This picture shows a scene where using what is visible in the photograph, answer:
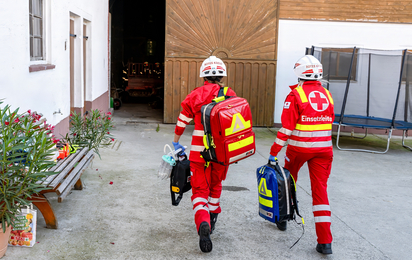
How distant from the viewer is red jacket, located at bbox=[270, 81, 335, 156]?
153 inches

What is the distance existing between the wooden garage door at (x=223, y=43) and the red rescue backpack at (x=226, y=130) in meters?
7.45

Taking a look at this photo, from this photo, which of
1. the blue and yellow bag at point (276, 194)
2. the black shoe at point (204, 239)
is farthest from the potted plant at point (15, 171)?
the blue and yellow bag at point (276, 194)

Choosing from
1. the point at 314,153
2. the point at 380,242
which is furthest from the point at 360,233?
the point at 314,153

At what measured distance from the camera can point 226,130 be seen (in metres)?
3.65

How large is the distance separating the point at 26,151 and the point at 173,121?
26.1 feet

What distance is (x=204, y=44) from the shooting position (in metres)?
11.0

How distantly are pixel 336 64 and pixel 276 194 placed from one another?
735 centimetres

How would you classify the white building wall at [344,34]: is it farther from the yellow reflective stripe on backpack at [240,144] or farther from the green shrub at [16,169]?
the green shrub at [16,169]

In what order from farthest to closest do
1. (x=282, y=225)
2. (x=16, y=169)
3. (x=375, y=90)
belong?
(x=375, y=90) < (x=282, y=225) < (x=16, y=169)

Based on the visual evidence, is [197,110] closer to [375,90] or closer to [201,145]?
[201,145]

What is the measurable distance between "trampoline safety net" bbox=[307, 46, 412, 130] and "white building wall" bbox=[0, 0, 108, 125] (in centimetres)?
520

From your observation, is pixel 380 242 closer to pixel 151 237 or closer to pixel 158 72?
pixel 151 237

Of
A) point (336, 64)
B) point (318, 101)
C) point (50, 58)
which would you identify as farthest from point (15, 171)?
point (336, 64)

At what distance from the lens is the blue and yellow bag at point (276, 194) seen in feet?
12.5
